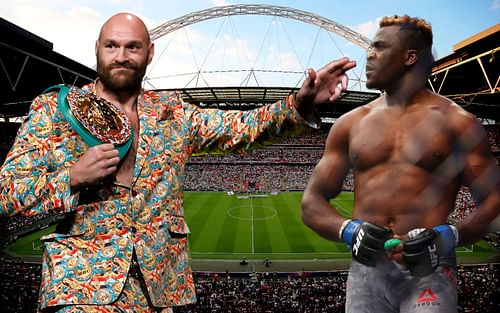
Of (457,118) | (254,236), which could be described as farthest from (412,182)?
(254,236)

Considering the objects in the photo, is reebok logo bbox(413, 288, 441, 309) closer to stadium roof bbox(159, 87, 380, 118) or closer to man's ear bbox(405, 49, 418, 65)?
man's ear bbox(405, 49, 418, 65)

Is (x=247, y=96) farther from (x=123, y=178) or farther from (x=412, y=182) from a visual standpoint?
(x=123, y=178)

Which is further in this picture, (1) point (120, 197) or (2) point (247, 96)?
(2) point (247, 96)

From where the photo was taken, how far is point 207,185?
53062 millimetres

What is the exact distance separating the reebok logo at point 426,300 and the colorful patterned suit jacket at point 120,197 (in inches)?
60.5

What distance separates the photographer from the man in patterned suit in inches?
80.8

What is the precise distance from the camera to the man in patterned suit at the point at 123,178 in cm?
205

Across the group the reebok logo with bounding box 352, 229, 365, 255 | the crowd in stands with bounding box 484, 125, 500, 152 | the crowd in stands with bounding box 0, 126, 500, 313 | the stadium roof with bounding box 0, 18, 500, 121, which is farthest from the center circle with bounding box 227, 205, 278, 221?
the reebok logo with bounding box 352, 229, 365, 255

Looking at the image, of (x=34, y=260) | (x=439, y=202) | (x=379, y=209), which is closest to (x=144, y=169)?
(x=379, y=209)

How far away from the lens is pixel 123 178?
2.37 m

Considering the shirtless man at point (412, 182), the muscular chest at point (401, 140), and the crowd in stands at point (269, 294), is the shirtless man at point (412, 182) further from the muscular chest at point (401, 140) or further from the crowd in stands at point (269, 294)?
the crowd in stands at point (269, 294)

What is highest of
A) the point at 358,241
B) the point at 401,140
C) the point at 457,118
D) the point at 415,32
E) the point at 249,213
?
the point at 415,32

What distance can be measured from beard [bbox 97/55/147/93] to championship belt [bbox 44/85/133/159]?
143mm

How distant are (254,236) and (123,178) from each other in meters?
26.6
